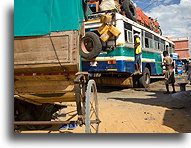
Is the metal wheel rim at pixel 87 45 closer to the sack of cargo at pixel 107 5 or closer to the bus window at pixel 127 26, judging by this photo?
the sack of cargo at pixel 107 5

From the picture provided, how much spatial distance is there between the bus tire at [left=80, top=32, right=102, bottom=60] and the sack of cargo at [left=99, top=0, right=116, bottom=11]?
2.88ft

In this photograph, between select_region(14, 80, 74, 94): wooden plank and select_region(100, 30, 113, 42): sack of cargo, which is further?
select_region(100, 30, 113, 42): sack of cargo

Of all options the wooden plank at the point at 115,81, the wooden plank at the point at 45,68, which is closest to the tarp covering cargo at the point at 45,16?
the wooden plank at the point at 45,68

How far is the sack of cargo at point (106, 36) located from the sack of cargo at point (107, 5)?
2.22 feet

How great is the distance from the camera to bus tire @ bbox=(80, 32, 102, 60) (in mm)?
4377

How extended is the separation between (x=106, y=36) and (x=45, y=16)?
2644 mm

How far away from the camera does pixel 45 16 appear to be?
2.02m

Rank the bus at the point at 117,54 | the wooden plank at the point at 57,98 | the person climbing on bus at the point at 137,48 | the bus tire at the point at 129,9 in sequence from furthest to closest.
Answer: the person climbing on bus at the point at 137,48 < the bus tire at the point at 129,9 < the bus at the point at 117,54 < the wooden plank at the point at 57,98

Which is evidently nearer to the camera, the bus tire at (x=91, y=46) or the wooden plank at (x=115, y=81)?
the bus tire at (x=91, y=46)

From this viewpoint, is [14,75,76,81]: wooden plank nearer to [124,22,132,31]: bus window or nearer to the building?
the building

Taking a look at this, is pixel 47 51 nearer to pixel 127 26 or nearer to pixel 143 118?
pixel 143 118

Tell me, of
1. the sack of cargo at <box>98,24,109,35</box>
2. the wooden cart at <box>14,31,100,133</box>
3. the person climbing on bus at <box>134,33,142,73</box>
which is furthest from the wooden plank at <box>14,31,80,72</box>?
the person climbing on bus at <box>134,33,142,73</box>

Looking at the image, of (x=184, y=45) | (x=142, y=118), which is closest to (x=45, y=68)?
(x=142, y=118)

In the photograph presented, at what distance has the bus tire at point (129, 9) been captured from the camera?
5121 millimetres
